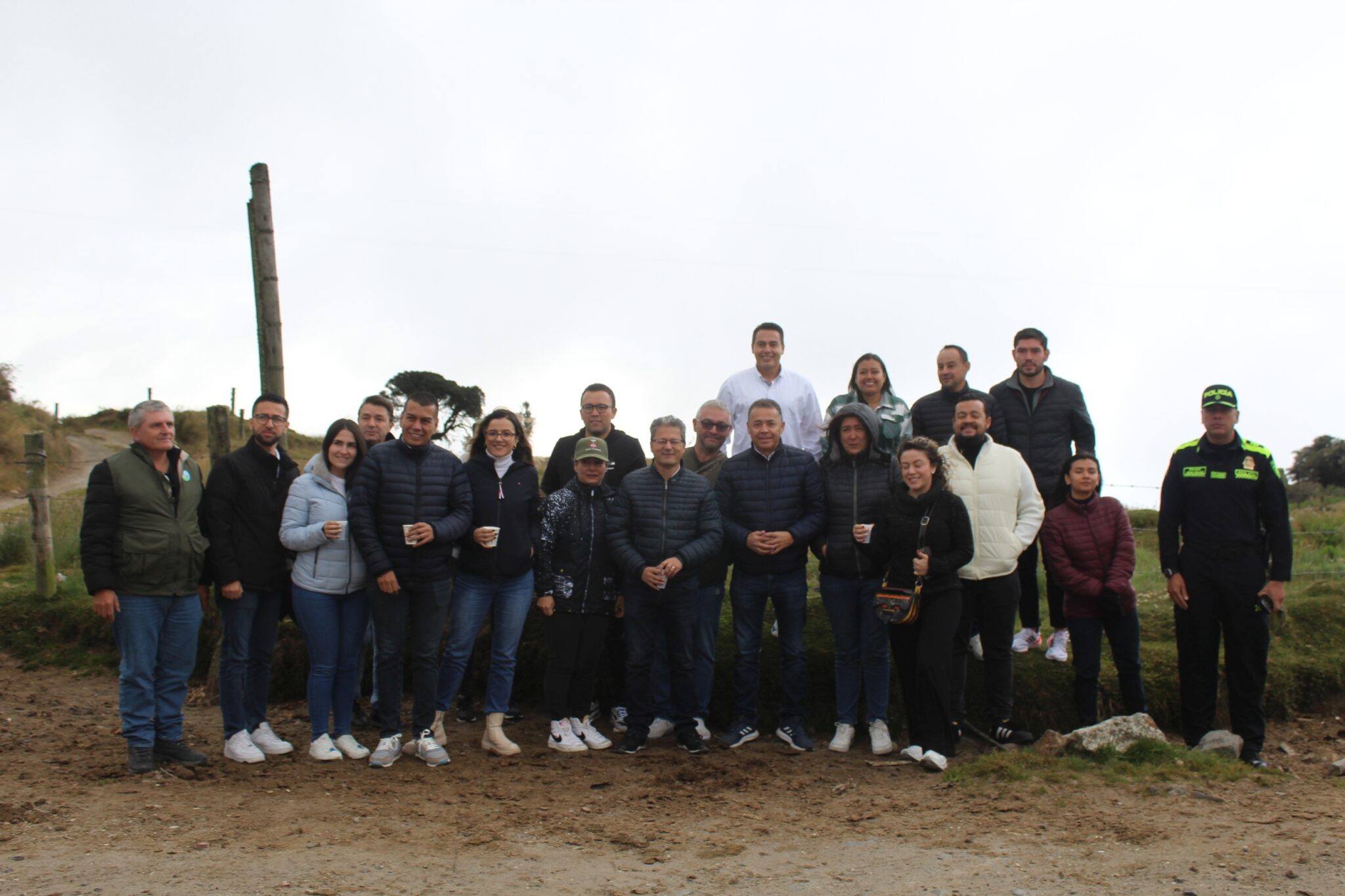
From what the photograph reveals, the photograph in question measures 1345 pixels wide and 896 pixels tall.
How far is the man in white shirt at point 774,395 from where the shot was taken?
705cm

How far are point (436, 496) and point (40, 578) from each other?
21.2 ft

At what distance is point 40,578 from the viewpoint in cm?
978

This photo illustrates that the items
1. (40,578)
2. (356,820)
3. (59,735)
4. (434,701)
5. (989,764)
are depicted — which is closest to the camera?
(356,820)

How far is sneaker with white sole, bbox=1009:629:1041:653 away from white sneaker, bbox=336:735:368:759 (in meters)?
4.56

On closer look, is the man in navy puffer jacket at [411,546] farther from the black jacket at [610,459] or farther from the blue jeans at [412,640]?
the black jacket at [610,459]

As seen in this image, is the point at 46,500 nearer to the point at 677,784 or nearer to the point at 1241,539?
the point at 677,784

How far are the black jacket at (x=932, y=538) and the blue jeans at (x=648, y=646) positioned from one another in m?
1.27

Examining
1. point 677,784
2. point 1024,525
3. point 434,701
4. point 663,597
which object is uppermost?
point 1024,525

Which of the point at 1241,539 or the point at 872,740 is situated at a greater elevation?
the point at 1241,539

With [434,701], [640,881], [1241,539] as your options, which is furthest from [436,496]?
[1241,539]

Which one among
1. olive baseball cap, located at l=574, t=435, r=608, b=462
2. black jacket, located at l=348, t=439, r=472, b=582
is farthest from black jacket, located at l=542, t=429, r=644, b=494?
black jacket, located at l=348, t=439, r=472, b=582

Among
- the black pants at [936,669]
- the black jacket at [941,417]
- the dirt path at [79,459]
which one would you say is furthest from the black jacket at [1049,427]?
the dirt path at [79,459]

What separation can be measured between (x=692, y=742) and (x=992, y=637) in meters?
1.99

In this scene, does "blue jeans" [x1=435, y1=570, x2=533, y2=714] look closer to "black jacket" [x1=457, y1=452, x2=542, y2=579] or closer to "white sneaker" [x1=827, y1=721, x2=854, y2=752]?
"black jacket" [x1=457, y1=452, x2=542, y2=579]
